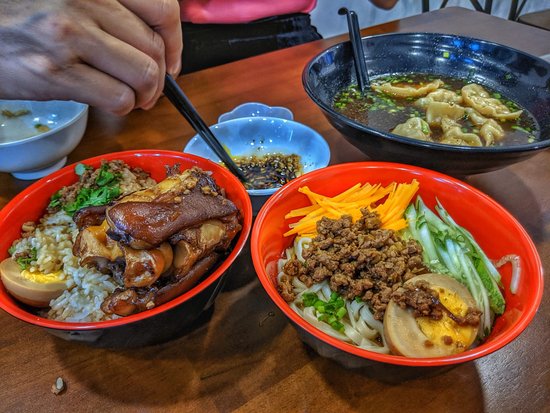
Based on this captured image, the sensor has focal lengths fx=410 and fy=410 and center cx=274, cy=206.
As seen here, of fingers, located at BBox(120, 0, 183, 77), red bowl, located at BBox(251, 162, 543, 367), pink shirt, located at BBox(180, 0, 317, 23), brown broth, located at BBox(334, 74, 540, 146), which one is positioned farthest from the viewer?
pink shirt, located at BBox(180, 0, 317, 23)

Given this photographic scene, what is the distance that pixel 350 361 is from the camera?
930mm

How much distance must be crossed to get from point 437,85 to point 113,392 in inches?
73.1

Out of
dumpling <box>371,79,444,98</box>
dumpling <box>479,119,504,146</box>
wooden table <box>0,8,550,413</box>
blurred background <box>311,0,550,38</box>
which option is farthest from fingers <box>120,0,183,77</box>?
blurred background <box>311,0,550,38</box>

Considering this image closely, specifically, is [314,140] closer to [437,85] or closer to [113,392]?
[437,85]

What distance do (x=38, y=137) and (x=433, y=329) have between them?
1432mm

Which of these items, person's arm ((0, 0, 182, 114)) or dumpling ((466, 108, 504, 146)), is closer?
person's arm ((0, 0, 182, 114))

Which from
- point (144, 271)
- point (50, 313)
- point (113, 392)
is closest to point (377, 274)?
point (144, 271)

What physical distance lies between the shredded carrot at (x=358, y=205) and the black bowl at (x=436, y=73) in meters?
0.13

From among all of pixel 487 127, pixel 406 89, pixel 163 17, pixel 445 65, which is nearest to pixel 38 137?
pixel 163 17

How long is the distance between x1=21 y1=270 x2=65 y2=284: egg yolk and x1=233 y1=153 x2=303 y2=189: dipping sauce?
73 cm

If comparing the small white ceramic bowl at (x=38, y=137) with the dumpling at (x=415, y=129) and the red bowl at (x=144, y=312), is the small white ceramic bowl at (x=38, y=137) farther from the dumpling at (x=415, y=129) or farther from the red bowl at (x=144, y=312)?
the dumpling at (x=415, y=129)

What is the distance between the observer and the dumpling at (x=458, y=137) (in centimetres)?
162

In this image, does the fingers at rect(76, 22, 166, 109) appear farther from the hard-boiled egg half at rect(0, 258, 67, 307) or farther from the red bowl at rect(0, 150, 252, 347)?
the hard-boiled egg half at rect(0, 258, 67, 307)

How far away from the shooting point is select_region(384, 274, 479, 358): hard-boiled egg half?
934 mm
